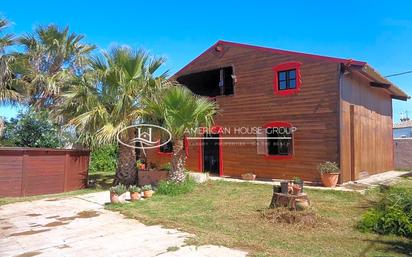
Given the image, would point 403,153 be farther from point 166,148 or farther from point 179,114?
point 179,114

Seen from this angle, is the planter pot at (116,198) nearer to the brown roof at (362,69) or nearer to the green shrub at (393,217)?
the green shrub at (393,217)

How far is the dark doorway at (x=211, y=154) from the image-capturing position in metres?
17.2

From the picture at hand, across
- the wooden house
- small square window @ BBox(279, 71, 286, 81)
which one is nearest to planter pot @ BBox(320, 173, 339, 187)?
the wooden house

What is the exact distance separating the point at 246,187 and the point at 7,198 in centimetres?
828

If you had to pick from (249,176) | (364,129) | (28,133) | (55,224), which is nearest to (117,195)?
(55,224)

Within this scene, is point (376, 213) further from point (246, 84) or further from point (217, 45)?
point (217, 45)

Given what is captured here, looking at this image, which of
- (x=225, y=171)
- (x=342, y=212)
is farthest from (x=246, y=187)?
(x=342, y=212)

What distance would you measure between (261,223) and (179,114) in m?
5.19

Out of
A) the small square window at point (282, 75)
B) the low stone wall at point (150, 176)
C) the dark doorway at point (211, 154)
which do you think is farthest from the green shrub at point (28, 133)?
the small square window at point (282, 75)

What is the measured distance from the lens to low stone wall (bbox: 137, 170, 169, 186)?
47.2 feet

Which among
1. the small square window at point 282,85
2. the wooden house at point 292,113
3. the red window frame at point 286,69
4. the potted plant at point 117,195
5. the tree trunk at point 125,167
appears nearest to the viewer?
the potted plant at point 117,195

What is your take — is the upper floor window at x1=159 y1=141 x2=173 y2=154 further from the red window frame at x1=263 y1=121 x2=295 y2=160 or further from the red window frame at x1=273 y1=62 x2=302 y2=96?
the red window frame at x1=273 y1=62 x2=302 y2=96

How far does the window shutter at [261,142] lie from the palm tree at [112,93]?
4.72 meters

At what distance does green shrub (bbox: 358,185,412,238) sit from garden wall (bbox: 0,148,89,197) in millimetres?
10643
